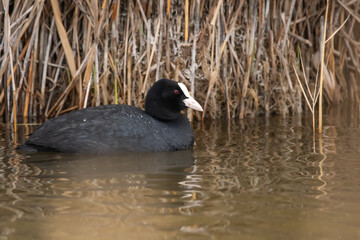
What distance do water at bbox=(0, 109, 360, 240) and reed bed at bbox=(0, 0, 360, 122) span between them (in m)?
0.99

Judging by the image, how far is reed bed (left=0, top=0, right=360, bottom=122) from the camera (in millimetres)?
6316

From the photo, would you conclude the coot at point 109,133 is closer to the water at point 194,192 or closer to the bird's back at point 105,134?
the bird's back at point 105,134

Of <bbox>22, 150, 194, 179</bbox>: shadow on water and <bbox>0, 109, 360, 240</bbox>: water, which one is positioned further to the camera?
<bbox>22, 150, 194, 179</bbox>: shadow on water

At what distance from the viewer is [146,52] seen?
6512mm

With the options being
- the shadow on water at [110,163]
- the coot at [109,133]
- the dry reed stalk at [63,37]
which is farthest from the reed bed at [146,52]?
the shadow on water at [110,163]

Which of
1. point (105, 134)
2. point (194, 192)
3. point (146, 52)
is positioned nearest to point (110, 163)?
point (105, 134)

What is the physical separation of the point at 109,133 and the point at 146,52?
64.4 inches

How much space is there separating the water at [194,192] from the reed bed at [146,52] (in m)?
0.99

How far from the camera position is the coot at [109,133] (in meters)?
5.07

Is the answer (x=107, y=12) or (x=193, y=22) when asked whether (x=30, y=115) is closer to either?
(x=107, y=12)

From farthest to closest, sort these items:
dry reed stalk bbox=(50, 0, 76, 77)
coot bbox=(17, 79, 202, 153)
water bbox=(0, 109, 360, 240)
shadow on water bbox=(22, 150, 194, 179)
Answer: dry reed stalk bbox=(50, 0, 76, 77)
coot bbox=(17, 79, 202, 153)
shadow on water bbox=(22, 150, 194, 179)
water bbox=(0, 109, 360, 240)

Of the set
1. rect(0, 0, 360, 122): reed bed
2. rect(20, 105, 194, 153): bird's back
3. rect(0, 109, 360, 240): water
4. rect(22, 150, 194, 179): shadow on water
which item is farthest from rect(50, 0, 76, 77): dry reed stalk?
rect(22, 150, 194, 179): shadow on water

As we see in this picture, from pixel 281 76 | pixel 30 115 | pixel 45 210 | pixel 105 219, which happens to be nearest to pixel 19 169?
pixel 45 210

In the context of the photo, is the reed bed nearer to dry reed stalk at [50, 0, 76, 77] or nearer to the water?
dry reed stalk at [50, 0, 76, 77]
